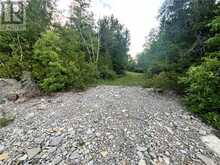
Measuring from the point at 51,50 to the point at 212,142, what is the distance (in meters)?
7.17

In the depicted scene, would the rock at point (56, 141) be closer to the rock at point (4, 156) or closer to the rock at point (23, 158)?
the rock at point (23, 158)

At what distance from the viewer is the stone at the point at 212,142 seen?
321cm

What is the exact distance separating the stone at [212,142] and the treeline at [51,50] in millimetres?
5643

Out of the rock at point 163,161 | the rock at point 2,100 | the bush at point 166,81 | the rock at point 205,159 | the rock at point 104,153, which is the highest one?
the bush at point 166,81

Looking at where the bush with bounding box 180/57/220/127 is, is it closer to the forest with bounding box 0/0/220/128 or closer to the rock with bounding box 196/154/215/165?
the forest with bounding box 0/0/220/128

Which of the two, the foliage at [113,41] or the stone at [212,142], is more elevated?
the foliage at [113,41]

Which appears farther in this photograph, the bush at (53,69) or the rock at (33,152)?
the bush at (53,69)

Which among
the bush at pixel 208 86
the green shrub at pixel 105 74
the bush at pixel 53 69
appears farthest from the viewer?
the green shrub at pixel 105 74

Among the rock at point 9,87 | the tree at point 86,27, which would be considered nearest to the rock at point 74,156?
the rock at point 9,87

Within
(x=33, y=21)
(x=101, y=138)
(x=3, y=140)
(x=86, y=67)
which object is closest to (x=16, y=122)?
(x=3, y=140)

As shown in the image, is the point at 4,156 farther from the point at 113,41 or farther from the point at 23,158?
the point at 113,41

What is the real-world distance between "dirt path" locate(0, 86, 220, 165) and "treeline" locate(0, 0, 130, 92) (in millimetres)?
2356

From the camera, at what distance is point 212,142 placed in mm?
3469

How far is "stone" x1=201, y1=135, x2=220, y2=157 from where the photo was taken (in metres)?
3.21
